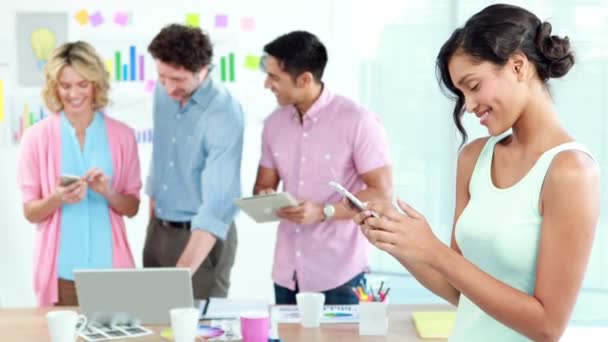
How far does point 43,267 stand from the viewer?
2961mm

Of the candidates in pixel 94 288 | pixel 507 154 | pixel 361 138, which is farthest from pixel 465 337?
pixel 361 138

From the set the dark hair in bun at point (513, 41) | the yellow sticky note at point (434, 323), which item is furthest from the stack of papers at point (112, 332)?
the dark hair in bun at point (513, 41)

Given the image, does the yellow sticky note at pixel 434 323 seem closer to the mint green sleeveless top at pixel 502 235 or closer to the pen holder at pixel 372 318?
the pen holder at pixel 372 318

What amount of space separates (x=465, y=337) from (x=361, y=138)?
59.2 inches

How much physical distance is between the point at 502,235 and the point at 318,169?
63.1 inches

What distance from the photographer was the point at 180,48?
10.1 ft

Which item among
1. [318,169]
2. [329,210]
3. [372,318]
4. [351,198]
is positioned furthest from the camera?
[318,169]

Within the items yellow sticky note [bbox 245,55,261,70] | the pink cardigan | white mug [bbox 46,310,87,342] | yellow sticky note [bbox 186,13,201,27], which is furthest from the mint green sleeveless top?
yellow sticky note [bbox 186,13,201,27]

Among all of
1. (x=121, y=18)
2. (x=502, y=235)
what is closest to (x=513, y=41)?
(x=502, y=235)

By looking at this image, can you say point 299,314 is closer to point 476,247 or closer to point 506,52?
point 476,247

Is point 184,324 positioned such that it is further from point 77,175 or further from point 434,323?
point 77,175

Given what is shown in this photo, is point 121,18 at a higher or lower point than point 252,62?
higher

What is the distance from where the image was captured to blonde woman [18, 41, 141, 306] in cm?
295

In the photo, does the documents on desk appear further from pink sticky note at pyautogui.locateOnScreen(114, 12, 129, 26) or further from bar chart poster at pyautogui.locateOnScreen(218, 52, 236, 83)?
pink sticky note at pyautogui.locateOnScreen(114, 12, 129, 26)
